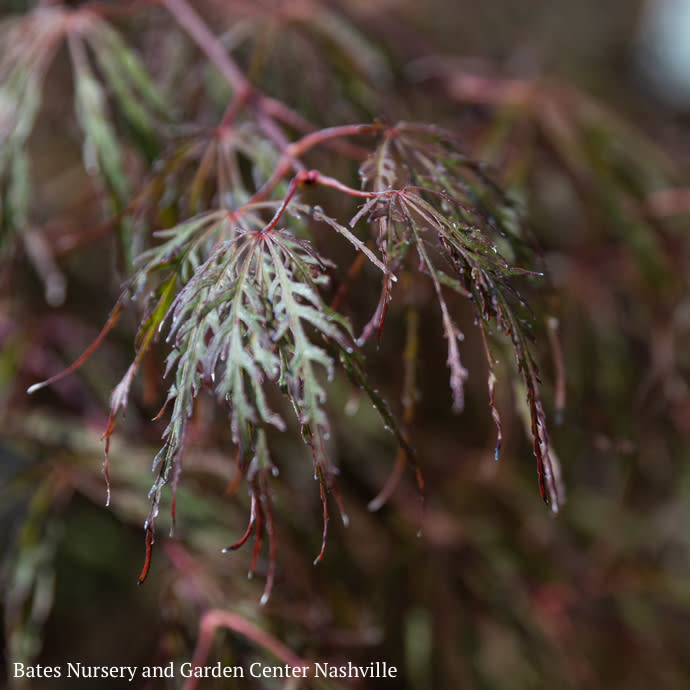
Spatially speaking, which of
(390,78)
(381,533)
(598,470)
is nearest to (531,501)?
(381,533)

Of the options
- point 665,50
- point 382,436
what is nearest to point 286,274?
point 382,436

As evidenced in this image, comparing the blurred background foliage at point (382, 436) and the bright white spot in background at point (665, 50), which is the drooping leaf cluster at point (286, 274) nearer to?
the blurred background foliage at point (382, 436)

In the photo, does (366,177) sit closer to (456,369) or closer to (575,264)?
(456,369)

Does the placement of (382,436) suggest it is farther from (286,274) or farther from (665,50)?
(665,50)

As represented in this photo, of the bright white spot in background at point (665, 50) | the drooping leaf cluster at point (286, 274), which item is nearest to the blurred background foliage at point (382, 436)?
the drooping leaf cluster at point (286, 274)

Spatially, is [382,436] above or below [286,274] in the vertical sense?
below

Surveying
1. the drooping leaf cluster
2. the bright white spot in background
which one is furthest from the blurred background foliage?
the bright white spot in background

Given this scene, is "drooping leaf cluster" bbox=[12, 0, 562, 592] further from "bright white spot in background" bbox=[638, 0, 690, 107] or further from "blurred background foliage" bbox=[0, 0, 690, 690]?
"bright white spot in background" bbox=[638, 0, 690, 107]
